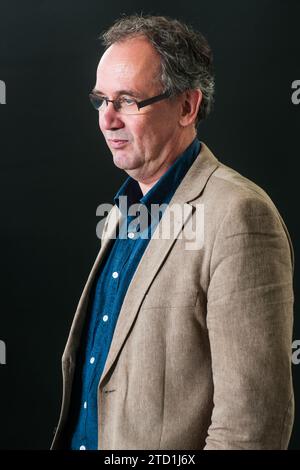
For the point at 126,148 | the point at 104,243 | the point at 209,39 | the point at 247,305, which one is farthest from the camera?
the point at 209,39

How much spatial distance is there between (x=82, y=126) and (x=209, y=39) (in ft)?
2.09

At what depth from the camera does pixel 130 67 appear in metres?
1.76

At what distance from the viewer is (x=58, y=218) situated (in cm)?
318

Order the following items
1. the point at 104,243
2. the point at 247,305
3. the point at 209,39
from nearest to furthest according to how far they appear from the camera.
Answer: the point at 247,305, the point at 104,243, the point at 209,39

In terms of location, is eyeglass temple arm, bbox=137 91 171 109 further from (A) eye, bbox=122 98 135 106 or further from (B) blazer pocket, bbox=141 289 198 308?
(B) blazer pocket, bbox=141 289 198 308

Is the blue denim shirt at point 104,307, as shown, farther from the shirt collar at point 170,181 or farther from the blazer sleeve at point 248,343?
the blazer sleeve at point 248,343

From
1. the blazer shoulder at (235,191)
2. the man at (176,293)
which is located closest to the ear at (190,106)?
the man at (176,293)

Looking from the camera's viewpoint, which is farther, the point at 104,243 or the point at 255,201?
the point at 104,243

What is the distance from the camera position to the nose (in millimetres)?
1788

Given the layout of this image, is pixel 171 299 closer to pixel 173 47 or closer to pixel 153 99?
pixel 153 99

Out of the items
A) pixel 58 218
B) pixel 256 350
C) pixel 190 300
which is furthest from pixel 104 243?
pixel 58 218
